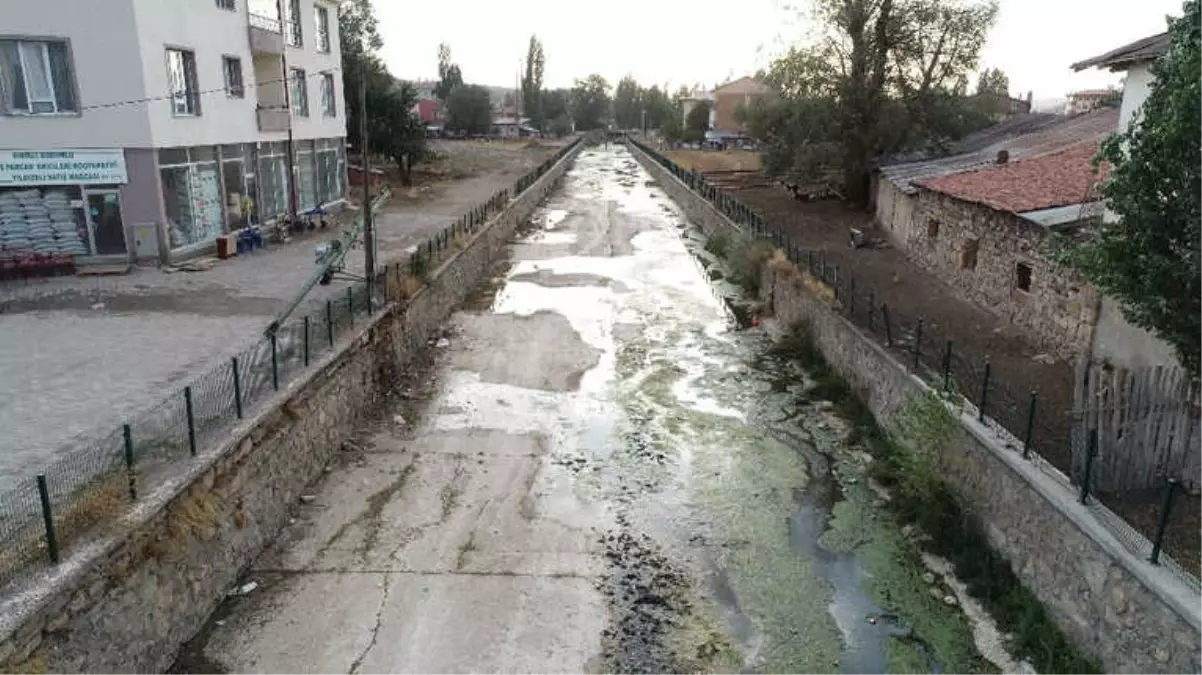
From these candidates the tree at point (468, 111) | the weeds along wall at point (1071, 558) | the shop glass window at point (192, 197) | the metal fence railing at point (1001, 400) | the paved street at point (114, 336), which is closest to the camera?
the weeds along wall at point (1071, 558)

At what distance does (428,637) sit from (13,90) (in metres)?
17.8

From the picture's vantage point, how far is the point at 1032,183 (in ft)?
58.6

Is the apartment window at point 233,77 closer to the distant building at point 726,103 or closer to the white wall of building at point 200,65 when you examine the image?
the white wall of building at point 200,65

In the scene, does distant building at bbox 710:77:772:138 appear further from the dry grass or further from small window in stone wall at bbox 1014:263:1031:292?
small window in stone wall at bbox 1014:263:1031:292

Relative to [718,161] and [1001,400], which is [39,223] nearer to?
[1001,400]

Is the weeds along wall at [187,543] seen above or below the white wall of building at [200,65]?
below

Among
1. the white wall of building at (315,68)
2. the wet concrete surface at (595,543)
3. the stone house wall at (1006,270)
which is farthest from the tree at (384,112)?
the stone house wall at (1006,270)

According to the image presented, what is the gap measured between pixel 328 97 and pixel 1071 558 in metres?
30.7

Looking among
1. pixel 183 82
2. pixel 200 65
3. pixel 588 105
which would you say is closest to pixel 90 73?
pixel 183 82

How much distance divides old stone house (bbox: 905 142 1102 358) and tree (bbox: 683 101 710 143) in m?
75.5

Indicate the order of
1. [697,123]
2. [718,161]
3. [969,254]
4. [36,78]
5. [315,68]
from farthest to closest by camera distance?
[697,123]
[718,161]
[315,68]
[36,78]
[969,254]


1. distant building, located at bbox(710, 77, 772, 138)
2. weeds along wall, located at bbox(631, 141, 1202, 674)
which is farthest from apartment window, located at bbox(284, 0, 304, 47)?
distant building, located at bbox(710, 77, 772, 138)

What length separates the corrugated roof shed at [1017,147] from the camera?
23703 millimetres

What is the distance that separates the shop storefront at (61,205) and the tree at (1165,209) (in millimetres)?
20791
